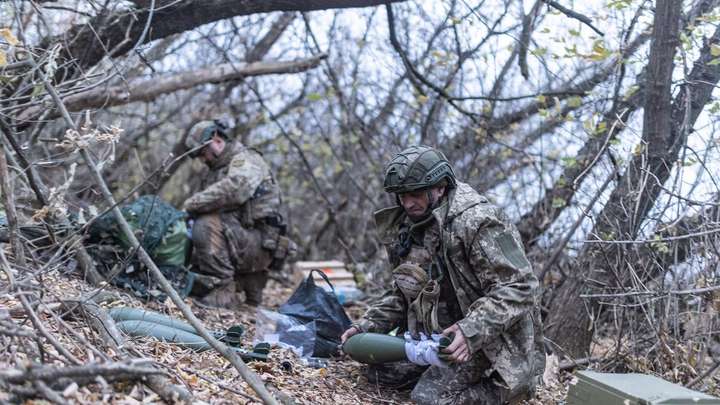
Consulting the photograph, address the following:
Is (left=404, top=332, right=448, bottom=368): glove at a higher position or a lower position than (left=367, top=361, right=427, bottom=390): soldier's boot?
higher

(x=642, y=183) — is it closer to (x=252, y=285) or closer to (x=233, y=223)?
(x=233, y=223)

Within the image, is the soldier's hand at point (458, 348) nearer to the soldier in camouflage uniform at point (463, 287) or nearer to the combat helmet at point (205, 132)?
the soldier in camouflage uniform at point (463, 287)

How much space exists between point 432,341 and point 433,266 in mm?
507

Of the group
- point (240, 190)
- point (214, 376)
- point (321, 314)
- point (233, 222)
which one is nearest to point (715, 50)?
point (321, 314)

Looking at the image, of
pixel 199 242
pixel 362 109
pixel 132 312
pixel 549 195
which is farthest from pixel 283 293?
pixel 132 312

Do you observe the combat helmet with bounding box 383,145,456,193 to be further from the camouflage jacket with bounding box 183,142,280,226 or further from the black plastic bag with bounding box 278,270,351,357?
the camouflage jacket with bounding box 183,142,280,226

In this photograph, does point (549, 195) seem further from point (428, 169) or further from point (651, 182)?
point (428, 169)

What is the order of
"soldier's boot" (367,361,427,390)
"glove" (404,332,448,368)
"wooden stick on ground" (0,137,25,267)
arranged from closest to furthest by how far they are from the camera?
"wooden stick on ground" (0,137,25,267), "glove" (404,332,448,368), "soldier's boot" (367,361,427,390)

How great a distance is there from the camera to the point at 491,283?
446cm

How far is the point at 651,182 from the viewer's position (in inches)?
224

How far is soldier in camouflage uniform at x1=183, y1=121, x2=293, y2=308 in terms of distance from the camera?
7.35 meters

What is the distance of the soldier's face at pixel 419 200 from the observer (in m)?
4.66

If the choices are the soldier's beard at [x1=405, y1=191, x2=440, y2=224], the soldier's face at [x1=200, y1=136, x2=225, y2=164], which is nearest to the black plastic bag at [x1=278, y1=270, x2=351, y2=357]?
the soldier's beard at [x1=405, y1=191, x2=440, y2=224]

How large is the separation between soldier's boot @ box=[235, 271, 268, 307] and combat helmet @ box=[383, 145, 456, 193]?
11.7 feet
